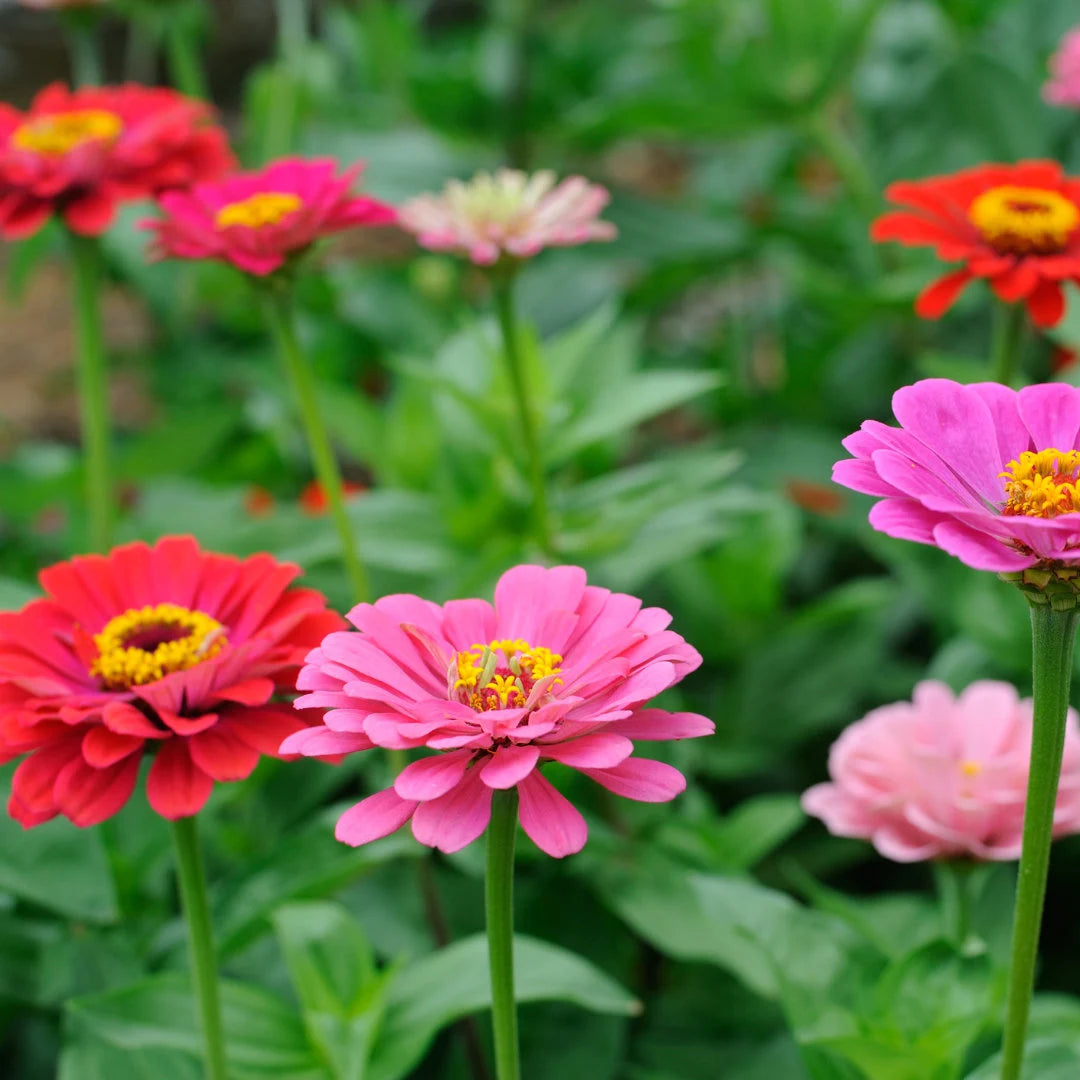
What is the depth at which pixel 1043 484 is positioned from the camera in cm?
42

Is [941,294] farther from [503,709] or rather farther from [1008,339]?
[503,709]

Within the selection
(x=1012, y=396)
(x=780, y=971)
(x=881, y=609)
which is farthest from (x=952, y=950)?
(x=881, y=609)

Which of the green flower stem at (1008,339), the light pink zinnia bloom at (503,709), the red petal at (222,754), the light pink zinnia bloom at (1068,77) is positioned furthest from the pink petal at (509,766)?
the light pink zinnia bloom at (1068,77)

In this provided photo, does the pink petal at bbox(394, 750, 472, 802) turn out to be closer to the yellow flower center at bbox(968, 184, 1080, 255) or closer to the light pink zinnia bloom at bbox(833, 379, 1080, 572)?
the light pink zinnia bloom at bbox(833, 379, 1080, 572)

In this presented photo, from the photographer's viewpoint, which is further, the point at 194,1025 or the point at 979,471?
the point at 194,1025

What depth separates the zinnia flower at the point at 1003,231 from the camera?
630 millimetres

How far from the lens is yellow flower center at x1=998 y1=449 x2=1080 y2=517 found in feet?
1.34

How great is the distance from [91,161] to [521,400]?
261mm

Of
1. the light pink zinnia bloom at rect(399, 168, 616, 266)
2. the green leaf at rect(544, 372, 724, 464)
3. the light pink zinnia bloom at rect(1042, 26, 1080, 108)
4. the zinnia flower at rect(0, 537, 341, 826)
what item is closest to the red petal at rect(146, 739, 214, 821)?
the zinnia flower at rect(0, 537, 341, 826)

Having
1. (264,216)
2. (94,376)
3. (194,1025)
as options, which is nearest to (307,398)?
(264,216)

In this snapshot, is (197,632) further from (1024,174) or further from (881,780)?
(1024,174)

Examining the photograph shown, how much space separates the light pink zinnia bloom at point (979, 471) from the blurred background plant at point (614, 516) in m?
0.23

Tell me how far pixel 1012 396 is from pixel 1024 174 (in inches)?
11.6

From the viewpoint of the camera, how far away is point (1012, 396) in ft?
1.48
